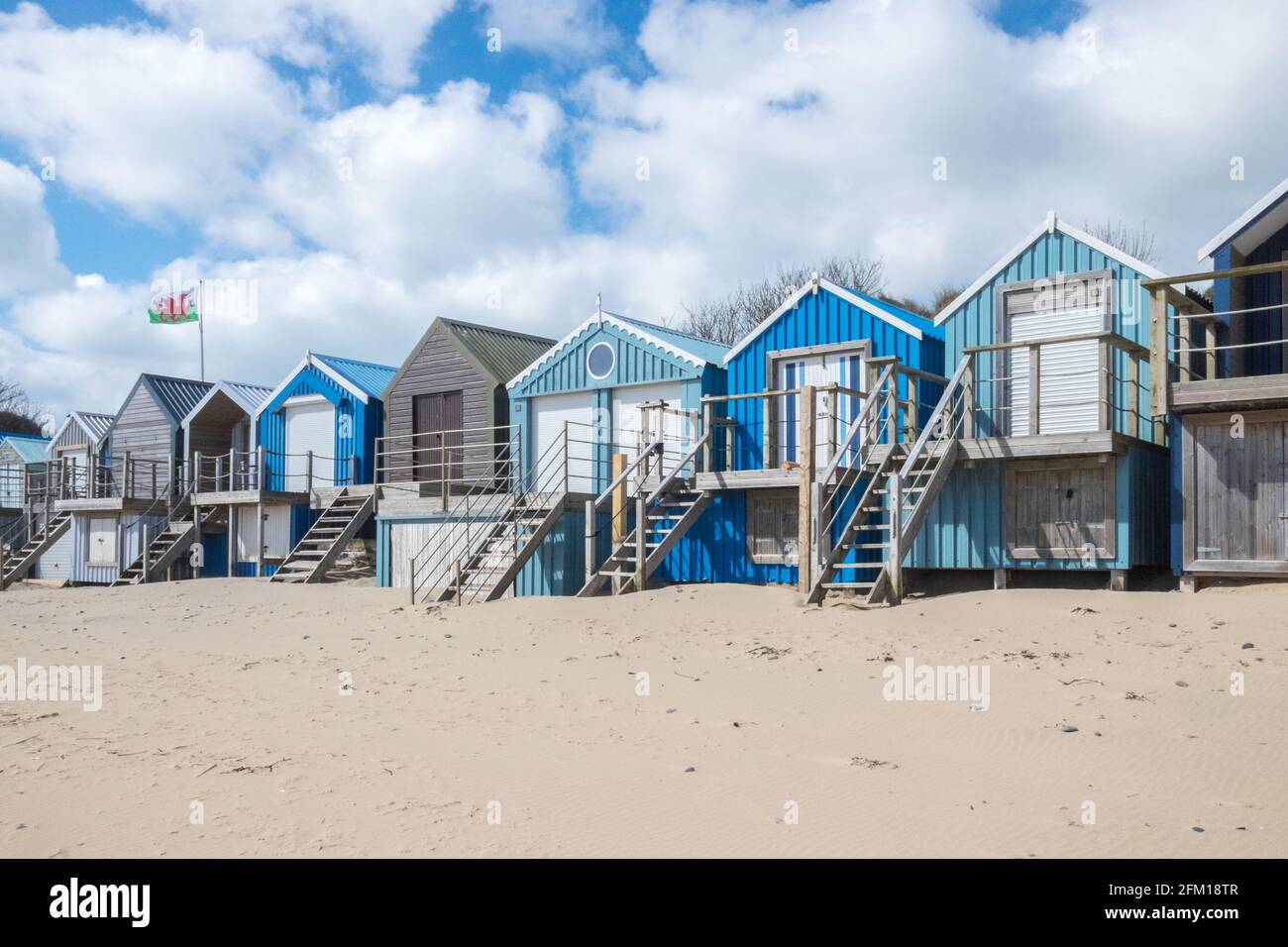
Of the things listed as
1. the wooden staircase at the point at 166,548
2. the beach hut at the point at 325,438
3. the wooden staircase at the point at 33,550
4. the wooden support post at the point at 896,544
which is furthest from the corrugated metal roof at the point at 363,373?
the wooden support post at the point at 896,544

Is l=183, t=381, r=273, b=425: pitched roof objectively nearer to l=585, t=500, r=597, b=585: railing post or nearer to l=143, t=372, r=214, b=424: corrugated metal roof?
l=143, t=372, r=214, b=424: corrugated metal roof

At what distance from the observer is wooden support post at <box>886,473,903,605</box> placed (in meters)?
14.3

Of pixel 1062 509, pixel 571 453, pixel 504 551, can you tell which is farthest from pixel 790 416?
pixel 504 551

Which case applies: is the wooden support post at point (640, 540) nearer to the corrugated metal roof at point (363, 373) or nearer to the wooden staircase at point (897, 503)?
the wooden staircase at point (897, 503)

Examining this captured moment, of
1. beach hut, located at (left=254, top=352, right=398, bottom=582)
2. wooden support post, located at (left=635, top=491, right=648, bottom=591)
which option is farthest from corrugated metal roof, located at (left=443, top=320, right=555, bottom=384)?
wooden support post, located at (left=635, top=491, right=648, bottom=591)

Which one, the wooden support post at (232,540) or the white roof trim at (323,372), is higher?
the white roof trim at (323,372)

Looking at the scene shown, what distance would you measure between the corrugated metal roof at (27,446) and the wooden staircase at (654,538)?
29848 millimetres

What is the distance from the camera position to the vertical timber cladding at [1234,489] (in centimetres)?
1342

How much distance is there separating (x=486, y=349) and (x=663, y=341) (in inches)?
260

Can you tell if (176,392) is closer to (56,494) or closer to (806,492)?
(56,494)

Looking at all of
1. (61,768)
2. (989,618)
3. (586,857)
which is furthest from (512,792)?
(989,618)

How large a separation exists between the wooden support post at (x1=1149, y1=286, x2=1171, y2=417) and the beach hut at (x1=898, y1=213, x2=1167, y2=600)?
0.63 meters

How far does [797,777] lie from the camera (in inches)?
292
